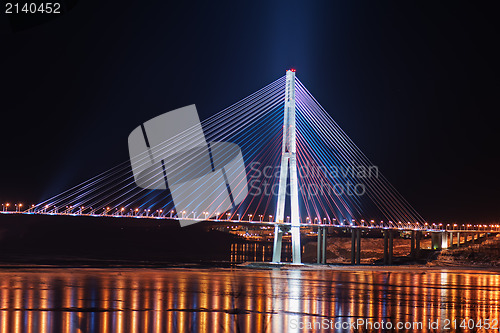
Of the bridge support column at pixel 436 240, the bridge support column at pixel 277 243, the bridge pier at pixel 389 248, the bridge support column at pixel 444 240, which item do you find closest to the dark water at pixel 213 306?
the bridge support column at pixel 277 243

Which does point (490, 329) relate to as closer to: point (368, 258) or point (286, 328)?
point (286, 328)

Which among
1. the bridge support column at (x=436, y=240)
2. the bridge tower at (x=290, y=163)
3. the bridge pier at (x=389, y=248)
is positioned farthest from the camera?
the bridge support column at (x=436, y=240)

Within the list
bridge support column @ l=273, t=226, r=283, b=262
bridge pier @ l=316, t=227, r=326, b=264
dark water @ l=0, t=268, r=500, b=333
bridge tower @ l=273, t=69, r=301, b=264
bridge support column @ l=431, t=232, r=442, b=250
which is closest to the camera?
dark water @ l=0, t=268, r=500, b=333

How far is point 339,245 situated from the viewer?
98.1m

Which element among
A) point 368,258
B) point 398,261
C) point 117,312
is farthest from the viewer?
point 368,258

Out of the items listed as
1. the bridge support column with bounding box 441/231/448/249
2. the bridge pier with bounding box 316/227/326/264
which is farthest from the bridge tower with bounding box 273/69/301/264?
the bridge support column with bounding box 441/231/448/249

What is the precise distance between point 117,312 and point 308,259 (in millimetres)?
72863

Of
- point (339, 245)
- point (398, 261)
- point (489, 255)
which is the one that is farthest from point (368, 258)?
point (489, 255)

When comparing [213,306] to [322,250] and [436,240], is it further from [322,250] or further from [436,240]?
[436,240]

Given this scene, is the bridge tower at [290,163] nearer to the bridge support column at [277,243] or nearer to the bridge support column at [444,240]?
the bridge support column at [277,243]

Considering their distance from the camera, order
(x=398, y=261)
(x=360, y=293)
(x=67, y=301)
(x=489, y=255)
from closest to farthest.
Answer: (x=67, y=301) < (x=360, y=293) < (x=489, y=255) < (x=398, y=261)

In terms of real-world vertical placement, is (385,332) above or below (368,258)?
above

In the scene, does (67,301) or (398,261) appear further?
(398,261)

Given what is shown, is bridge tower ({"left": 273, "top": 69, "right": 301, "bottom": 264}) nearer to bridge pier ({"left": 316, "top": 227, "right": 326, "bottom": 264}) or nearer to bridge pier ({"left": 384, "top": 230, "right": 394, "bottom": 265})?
bridge pier ({"left": 316, "top": 227, "right": 326, "bottom": 264})
